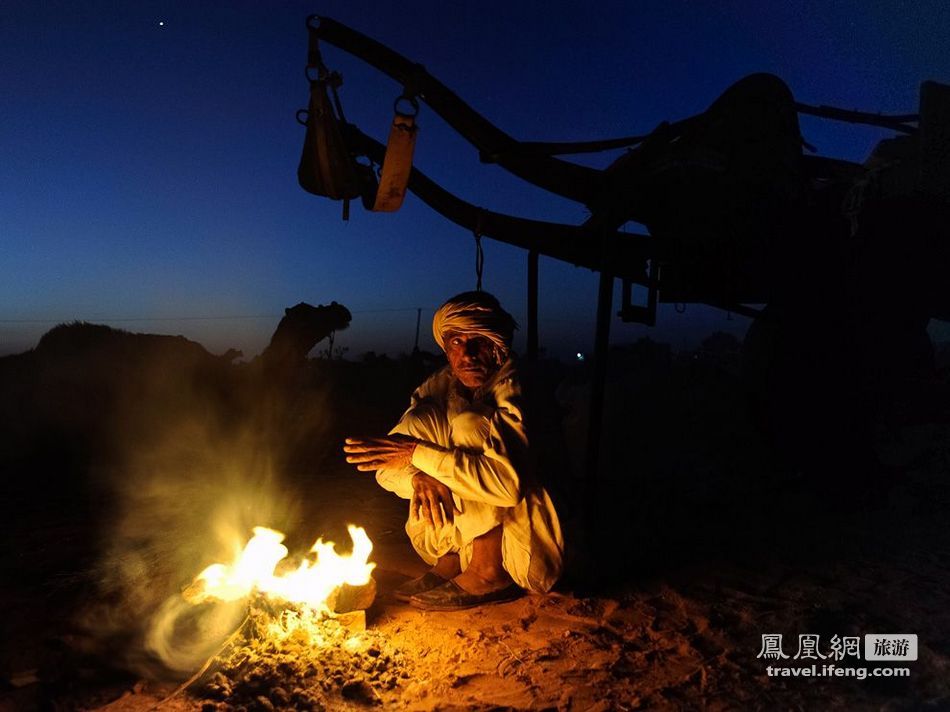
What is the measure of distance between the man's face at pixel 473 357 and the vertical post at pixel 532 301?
1842 mm

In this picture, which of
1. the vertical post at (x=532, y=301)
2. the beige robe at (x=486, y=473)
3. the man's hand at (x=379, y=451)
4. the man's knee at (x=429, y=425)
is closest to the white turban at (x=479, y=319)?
the beige robe at (x=486, y=473)

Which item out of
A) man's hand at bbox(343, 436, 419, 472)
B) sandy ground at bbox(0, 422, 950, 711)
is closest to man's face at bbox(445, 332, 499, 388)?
man's hand at bbox(343, 436, 419, 472)

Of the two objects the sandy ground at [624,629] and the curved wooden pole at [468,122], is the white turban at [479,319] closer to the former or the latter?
the curved wooden pole at [468,122]

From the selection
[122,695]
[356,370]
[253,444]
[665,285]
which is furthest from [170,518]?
[356,370]

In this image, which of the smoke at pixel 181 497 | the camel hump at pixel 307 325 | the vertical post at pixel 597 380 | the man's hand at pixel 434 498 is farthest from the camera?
the camel hump at pixel 307 325

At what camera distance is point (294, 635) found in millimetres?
2756

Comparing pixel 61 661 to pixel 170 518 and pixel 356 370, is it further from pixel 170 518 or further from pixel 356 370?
pixel 356 370

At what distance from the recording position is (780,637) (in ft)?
10.1

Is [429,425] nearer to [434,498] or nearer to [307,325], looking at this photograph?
[434,498]

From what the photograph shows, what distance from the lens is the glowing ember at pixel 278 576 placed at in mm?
2906

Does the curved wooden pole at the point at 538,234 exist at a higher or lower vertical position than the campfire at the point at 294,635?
higher

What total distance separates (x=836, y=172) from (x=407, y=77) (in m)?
4.55

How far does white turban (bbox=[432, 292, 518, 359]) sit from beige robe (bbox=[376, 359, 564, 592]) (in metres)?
0.18

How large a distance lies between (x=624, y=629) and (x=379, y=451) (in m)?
1.84
